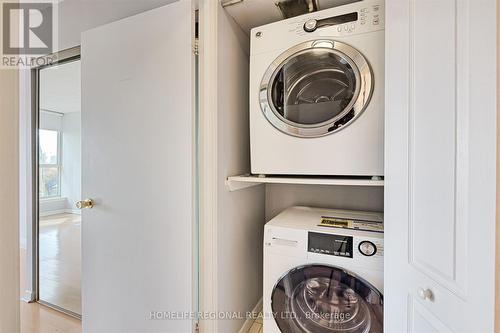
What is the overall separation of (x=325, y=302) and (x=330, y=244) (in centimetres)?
30

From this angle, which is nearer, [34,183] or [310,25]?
[310,25]

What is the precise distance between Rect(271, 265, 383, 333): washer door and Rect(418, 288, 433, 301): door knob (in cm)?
27

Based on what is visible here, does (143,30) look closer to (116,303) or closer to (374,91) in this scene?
(374,91)

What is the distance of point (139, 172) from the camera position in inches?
47.4

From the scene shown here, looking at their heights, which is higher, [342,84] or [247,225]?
[342,84]

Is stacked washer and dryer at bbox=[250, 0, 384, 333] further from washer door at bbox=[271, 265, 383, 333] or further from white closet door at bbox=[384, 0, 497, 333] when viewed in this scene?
white closet door at bbox=[384, 0, 497, 333]

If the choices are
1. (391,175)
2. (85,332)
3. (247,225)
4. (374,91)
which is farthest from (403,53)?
(85,332)

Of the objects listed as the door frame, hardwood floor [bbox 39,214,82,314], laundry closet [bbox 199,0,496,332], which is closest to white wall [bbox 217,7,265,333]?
laundry closet [bbox 199,0,496,332]

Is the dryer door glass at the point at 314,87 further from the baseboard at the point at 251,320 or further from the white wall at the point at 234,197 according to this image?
the baseboard at the point at 251,320

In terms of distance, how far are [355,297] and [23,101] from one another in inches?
109

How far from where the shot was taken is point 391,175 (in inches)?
33.9

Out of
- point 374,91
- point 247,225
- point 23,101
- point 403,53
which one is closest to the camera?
point 403,53

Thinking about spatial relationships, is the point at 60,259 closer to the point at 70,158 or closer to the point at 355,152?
the point at 70,158

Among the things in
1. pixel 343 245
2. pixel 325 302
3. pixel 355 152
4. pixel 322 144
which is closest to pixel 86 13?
pixel 322 144
